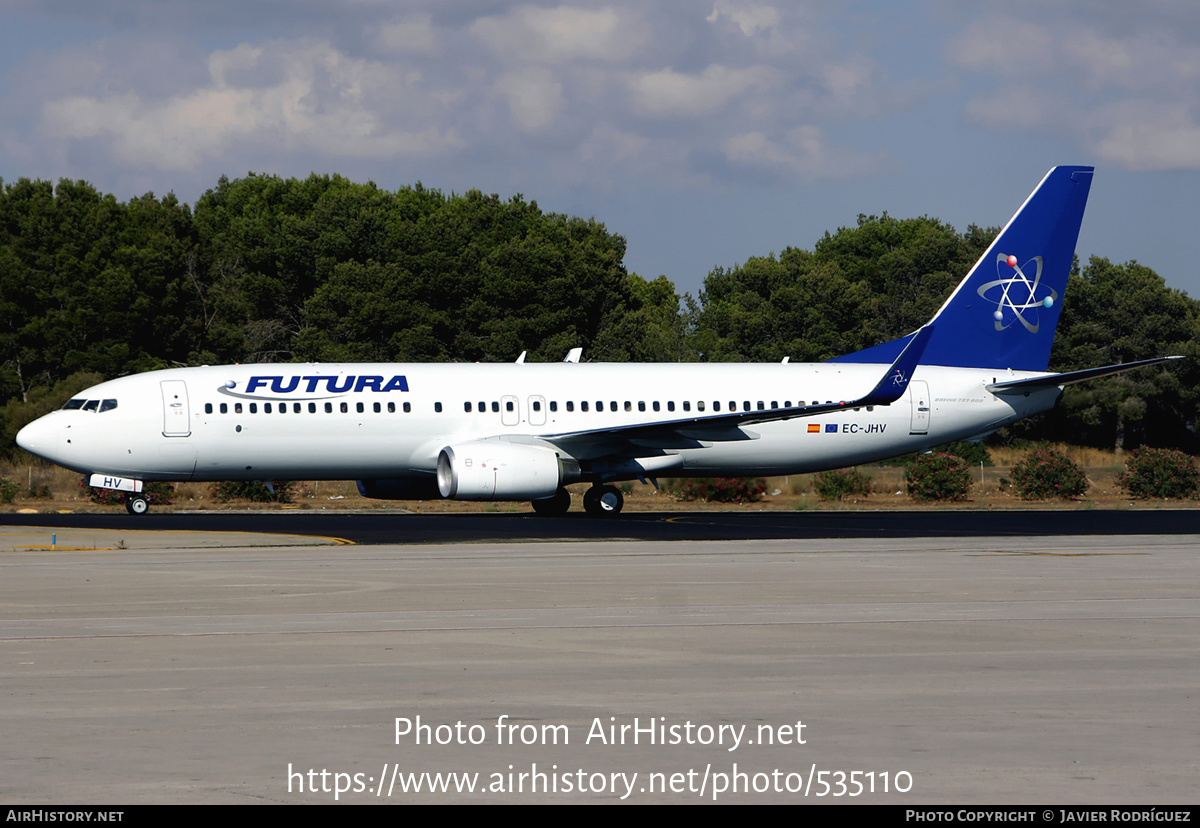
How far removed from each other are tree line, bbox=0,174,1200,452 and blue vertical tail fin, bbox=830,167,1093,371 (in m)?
38.5

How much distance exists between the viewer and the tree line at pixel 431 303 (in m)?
77.8

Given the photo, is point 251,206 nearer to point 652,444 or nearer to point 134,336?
A: point 134,336

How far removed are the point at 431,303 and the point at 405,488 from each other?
1834 inches

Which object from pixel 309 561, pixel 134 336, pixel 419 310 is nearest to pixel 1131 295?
pixel 419 310

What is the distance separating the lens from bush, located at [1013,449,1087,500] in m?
43.3

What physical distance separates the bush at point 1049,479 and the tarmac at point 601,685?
2468 centimetres

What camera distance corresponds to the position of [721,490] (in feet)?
140

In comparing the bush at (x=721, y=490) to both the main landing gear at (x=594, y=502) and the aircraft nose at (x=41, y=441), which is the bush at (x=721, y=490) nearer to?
the main landing gear at (x=594, y=502)

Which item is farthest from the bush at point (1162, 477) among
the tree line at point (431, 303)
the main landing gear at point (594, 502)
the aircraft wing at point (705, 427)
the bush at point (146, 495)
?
the tree line at point (431, 303)

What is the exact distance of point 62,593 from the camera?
16.7 metres

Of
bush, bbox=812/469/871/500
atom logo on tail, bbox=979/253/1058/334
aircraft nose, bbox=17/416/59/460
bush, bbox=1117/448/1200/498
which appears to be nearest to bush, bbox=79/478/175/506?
aircraft nose, bbox=17/416/59/460

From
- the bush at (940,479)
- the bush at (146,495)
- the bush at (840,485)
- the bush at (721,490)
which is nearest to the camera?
the bush at (146,495)

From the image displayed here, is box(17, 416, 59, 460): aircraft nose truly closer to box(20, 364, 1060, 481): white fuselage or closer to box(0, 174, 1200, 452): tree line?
box(20, 364, 1060, 481): white fuselage

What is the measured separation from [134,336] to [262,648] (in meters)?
69.8
